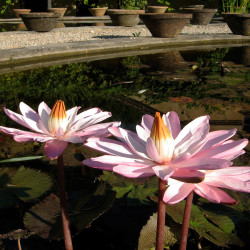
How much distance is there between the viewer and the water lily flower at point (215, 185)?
0.60 meters

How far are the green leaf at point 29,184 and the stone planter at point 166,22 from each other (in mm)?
5738

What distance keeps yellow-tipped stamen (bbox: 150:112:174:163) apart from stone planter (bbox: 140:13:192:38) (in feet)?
21.0

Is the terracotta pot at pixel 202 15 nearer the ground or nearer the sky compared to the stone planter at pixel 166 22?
nearer the ground

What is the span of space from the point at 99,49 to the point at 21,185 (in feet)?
16.2

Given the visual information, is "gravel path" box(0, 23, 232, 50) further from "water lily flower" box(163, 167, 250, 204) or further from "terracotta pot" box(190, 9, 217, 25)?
"water lily flower" box(163, 167, 250, 204)

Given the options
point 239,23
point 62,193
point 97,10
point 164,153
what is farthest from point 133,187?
point 97,10

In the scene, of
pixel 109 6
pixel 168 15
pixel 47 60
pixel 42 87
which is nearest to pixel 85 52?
pixel 47 60

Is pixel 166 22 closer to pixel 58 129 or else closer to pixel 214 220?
pixel 214 220

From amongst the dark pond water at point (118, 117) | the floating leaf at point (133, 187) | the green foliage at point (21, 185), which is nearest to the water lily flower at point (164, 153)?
the dark pond water at point (118, 117)

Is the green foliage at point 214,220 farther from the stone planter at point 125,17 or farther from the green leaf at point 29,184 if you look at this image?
the stone planter at point 125,17

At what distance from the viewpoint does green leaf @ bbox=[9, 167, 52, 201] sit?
1358 mm

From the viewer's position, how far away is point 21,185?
1.40m

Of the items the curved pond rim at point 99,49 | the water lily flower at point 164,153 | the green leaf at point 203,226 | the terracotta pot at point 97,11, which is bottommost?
the terracotta pot at point 97,11

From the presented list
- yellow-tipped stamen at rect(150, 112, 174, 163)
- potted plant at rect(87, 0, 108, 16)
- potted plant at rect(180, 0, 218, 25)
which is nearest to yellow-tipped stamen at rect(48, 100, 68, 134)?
yellow-tipped stamen at rect(150, 112, 174, 163)
